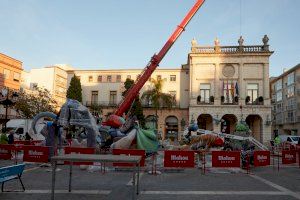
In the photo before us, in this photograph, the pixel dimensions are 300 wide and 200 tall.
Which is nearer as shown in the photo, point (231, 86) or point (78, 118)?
point (78, 118)

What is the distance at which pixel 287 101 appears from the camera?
7881 centimetres

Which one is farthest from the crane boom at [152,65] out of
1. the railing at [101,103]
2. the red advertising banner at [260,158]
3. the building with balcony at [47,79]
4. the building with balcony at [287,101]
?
the building with balcony at [47,79]

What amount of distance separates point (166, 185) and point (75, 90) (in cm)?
4559

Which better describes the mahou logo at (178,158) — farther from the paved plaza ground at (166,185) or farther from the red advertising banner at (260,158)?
the red advertising banner at (260,158)

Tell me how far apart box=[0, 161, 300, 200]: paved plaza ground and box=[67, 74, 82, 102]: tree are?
39.2m

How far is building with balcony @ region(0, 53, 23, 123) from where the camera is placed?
185 feet

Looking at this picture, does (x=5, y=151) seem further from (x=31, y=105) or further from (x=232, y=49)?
(x=232, y=49)

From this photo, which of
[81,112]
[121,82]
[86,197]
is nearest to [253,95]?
A: [121,82]

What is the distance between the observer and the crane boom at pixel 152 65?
2720cm

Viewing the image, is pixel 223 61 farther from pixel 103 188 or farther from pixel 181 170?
pixel 103 188

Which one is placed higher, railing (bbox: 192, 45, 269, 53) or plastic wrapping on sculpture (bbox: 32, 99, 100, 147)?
railing (bbox: 192, 45, 269, 53)

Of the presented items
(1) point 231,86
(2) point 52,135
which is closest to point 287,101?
(1) point 231,86

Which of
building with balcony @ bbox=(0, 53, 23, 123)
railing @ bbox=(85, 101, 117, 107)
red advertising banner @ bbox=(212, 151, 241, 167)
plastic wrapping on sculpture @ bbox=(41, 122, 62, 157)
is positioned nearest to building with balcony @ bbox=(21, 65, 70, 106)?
building with balcony @ bbox=(0, 53, 23, 123)

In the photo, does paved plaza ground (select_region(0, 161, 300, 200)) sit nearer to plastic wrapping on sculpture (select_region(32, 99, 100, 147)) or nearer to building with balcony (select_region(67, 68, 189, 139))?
plastic wrapping on sculpture (select_region(32, 99, 100, 147))
